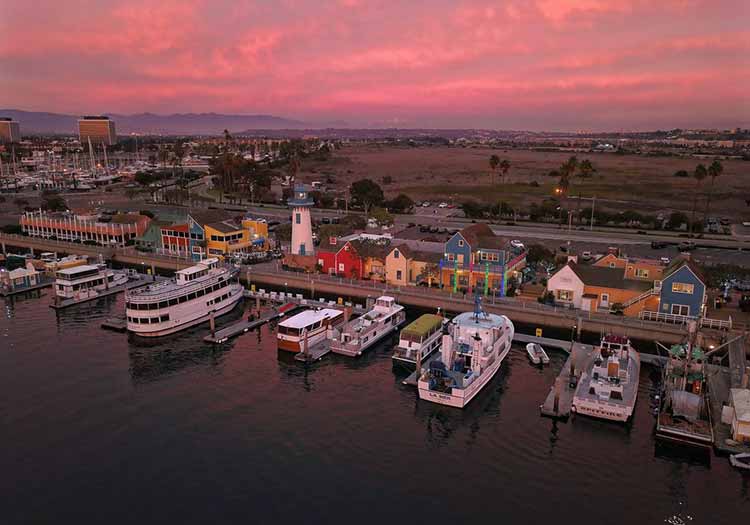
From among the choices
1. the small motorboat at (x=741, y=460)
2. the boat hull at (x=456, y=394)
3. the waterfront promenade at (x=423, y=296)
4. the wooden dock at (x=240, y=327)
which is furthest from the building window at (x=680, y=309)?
the wooden dock at (x=240, y=327)

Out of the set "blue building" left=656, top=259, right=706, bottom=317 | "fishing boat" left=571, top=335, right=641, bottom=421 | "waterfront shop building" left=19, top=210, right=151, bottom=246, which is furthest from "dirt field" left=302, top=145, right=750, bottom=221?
"fishing boat" left=571, top=335, right=641, bottom=421

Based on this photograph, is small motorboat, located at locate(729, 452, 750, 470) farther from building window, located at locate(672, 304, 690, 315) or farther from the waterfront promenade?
building window, located at locate(672, 304, 690, 315)

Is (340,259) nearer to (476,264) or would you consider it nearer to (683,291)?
(476,264)

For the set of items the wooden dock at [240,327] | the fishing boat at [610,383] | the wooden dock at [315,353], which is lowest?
the wooden dock at [315,353]

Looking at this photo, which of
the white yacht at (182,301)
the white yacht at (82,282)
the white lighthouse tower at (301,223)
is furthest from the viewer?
the white lighthouse tower at (301,223)

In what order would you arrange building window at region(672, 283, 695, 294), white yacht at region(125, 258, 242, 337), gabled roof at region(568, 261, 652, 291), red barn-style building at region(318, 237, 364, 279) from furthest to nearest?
1. red barn-style building at region(318, 237, 364, 279)
2. gabled roof at region(568, 261, 652, 291)
3. white yacht at region(125, 258, 242, 337)
4. building window at region(672, 283, 695, 294)

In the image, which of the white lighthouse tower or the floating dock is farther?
the white lighthouse tower

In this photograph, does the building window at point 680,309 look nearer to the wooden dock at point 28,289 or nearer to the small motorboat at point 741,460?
the small motorboat at point 741,460
